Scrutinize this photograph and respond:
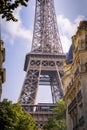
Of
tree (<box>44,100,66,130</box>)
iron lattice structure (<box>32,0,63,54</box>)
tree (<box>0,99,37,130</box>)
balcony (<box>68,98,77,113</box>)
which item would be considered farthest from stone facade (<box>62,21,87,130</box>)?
iron lattice structure (<box>32,0,63,54</box>)

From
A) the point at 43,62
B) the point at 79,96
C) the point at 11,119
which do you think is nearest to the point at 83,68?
the point at 79,96

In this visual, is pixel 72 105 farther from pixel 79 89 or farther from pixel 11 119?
pixel 11 119

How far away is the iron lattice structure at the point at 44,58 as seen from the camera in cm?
9944

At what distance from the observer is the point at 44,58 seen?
10688 centimetres

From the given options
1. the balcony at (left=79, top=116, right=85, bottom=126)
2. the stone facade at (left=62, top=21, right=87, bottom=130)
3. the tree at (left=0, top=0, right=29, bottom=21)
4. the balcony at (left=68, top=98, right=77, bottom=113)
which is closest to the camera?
the tree at (left=0, top=0, right=29, bottom=21)

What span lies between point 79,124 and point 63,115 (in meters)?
26.4

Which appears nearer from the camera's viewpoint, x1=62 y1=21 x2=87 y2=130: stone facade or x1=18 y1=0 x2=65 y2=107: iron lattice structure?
x1=62 y1=21 x2=87 y2=130: stone facade

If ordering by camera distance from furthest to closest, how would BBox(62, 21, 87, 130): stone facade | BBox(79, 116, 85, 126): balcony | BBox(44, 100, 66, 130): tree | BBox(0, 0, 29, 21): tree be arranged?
BBox(44, 100, 66, 130): tree → BBox(62, 21, 87, 130): stone facade → BBox(79, 116, 85, 126): balcony → BBox(0, 0, 29, 21): tree

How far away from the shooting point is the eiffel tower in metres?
97.8

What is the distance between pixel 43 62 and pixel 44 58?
156cm

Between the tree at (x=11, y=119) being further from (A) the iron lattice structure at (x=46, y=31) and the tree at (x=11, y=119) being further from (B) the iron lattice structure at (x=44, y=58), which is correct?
(A) the iron lattice structure at (x=46, y=31)

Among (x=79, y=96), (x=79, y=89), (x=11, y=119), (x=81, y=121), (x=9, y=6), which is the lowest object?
(x=11, y=119)

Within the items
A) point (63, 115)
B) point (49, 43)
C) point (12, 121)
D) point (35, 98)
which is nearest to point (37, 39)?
point (49, 43)

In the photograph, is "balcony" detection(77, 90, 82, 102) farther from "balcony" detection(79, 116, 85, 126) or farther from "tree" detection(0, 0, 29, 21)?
"tree" detection(0, 0, 29, 21)
